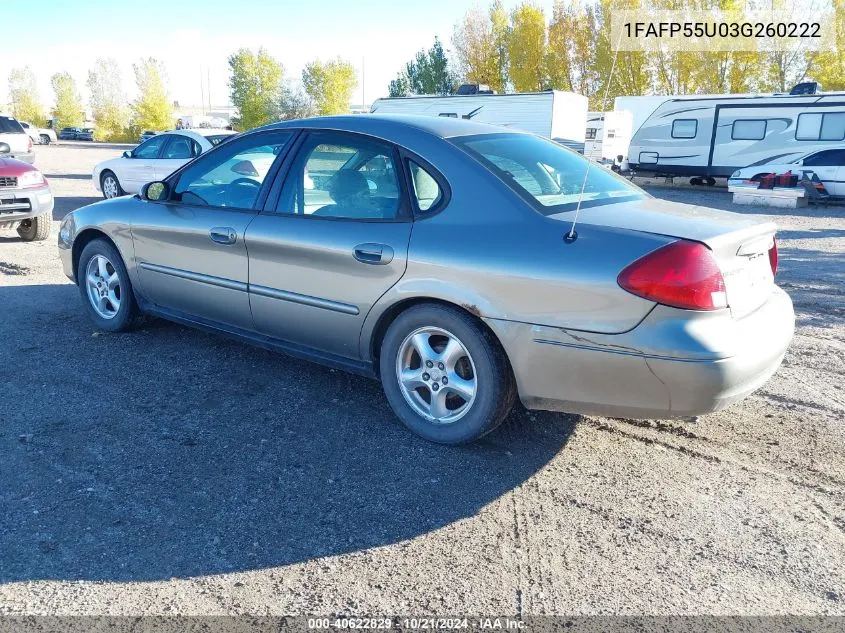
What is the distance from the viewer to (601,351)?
2941 millimetres

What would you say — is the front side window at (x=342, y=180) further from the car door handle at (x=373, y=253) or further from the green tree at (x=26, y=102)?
the green tree at (x=26, y=102)

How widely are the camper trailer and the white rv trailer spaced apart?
7.55 ft

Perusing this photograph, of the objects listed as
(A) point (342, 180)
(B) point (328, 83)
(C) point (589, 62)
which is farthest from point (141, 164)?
(B) point (328, 83)

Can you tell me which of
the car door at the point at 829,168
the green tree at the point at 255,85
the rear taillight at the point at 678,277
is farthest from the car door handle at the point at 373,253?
the green tree at the point at 255,85

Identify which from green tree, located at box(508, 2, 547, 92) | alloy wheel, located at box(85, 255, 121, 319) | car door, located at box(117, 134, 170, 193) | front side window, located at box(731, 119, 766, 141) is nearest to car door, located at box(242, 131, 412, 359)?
alloy wheel, located at box(85, 255, 121, 319)

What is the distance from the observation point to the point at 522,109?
23.2 m

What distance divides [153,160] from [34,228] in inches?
193

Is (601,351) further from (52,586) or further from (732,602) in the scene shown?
(52,586)

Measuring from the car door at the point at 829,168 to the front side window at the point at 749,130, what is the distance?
3662 millimetres

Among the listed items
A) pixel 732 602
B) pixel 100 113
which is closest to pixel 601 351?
pixel 732 602

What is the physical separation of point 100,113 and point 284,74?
86.0 feet

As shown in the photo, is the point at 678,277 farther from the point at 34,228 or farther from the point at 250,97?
the point at 250,97

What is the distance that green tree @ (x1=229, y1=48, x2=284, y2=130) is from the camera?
202 ft

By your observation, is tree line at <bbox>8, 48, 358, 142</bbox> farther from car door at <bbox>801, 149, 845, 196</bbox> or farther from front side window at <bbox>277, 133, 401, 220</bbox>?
front side window at <bbox>277, 133, 401, 220</bbox>
